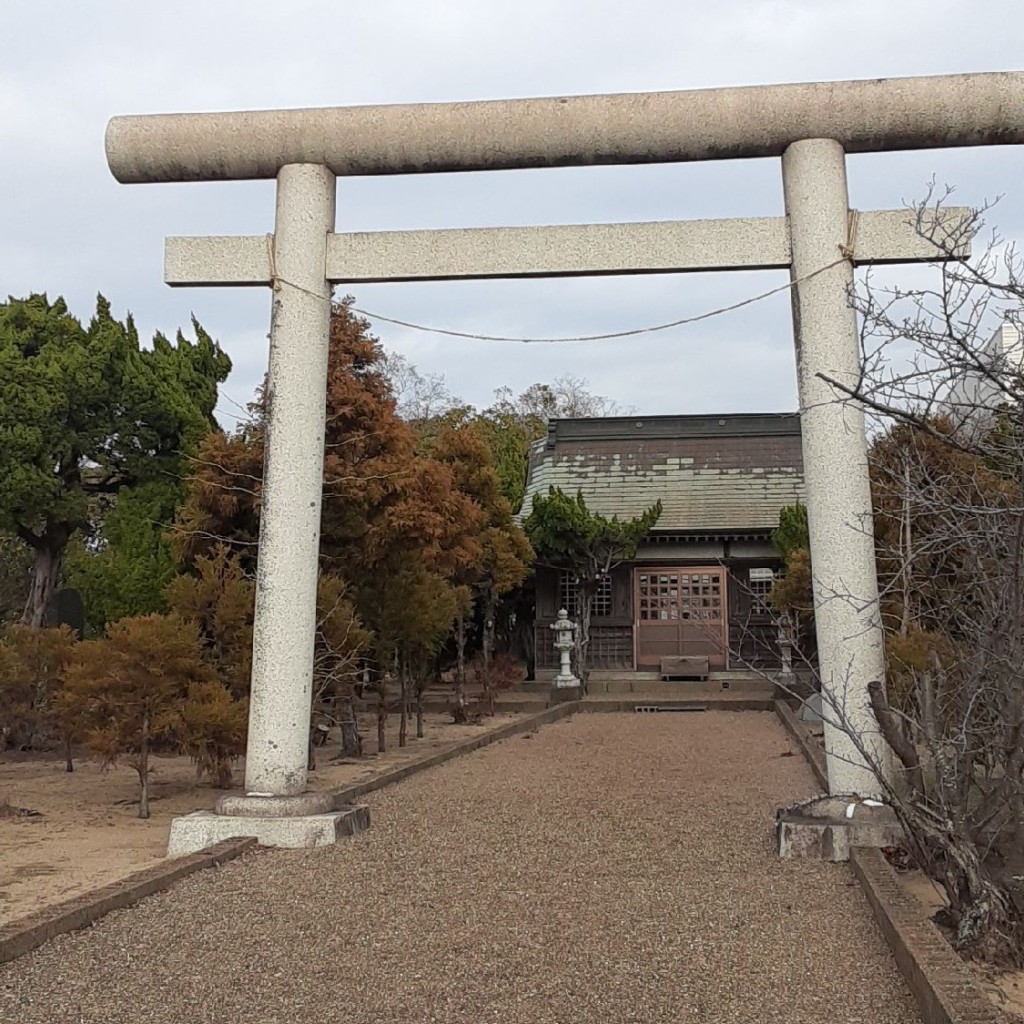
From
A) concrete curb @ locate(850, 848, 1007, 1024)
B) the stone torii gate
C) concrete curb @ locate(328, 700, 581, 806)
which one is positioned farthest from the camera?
concrete curb @ locate(328, 700, 581, 806)

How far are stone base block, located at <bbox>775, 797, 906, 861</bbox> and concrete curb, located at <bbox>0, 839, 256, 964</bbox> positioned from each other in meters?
3.34

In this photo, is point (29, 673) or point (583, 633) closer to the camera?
point (29, 673)

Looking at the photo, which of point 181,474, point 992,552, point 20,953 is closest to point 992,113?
point 992,552

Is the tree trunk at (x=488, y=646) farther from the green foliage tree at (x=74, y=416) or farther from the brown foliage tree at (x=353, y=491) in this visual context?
the green foliage tree at (x=74, y=416)

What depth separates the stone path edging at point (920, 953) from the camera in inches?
140

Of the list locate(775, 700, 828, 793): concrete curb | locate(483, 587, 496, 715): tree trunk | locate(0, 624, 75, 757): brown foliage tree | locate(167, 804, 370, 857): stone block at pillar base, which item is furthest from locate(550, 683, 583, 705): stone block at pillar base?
locate(167, 804, 370, 857): stone block at pillar base

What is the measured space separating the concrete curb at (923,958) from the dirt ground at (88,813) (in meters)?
4.33

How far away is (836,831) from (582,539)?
543 inches

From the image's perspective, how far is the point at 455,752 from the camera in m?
12.5

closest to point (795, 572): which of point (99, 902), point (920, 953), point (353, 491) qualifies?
point (353, 491)

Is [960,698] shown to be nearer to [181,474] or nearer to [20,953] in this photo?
[20,953]

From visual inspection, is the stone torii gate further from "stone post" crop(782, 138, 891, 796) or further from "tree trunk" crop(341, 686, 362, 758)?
"tree trunk" crop(341, 686, 362, 758)

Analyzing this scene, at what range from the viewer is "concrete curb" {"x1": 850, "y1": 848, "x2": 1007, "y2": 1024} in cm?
354

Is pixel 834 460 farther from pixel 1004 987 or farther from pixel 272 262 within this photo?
pixel 272 262
